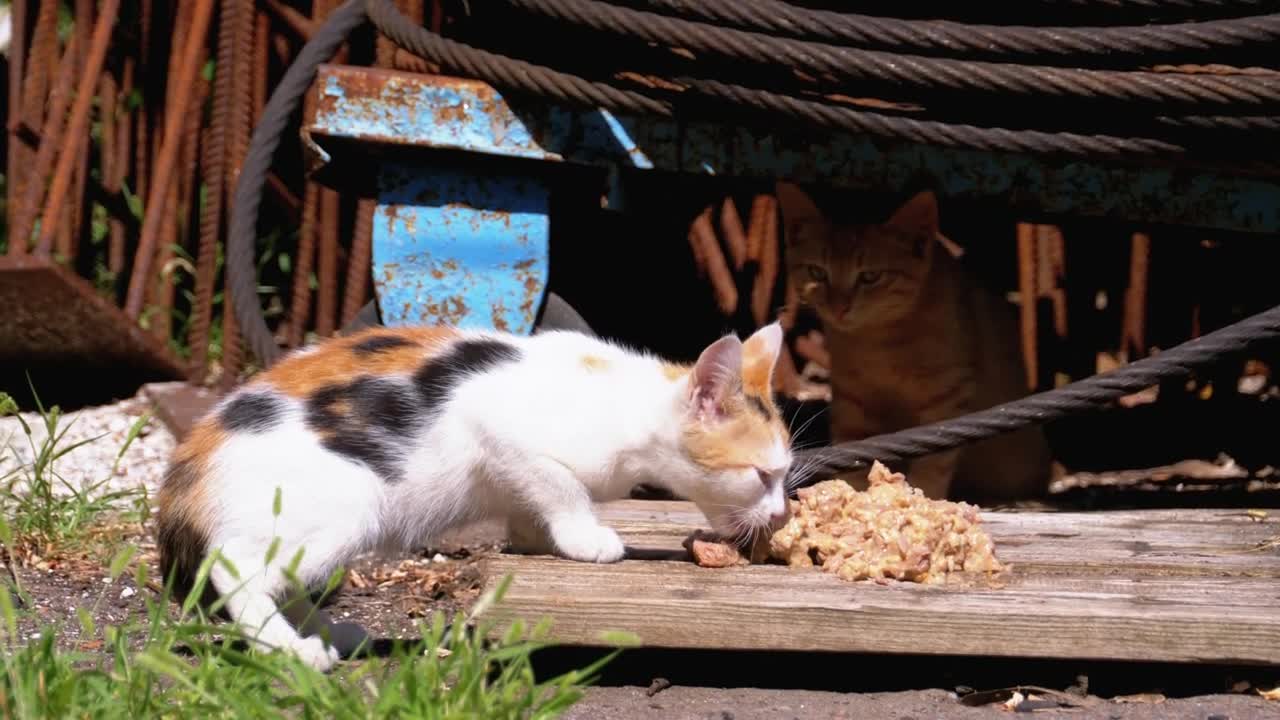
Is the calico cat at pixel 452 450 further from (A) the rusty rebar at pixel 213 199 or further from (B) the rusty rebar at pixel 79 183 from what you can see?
(B) the rusty rebar at pixel 79 183

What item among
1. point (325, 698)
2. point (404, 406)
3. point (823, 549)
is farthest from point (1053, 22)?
point (325, 698)

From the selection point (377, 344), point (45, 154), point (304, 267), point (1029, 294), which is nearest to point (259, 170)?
point (377, 344)

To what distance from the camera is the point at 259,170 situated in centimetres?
378

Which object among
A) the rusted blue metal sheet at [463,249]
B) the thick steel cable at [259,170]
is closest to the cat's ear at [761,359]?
the rusted blue metal sheet at [463,249]

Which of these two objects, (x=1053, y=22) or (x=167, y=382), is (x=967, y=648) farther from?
(x=167, y=382)

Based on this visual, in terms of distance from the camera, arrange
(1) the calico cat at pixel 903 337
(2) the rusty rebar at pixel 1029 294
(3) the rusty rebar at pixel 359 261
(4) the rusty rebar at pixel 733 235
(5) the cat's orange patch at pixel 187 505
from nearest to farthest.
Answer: (5) the cat's orange patch at pixel 187 505 → (1) the calico cat at pixel 903 337 → (3) the rusty rebar at pixel 359 261 → (2) the rusty rebar at pixel 1029 294 → (4) the rusty rebar at pixel 733 235

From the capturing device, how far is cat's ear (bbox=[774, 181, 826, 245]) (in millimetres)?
4637

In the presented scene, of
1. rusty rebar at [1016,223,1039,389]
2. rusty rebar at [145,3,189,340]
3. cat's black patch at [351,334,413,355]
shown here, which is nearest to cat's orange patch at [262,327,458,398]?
cat's black patch at [351,334,413,355]

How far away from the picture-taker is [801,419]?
518cm

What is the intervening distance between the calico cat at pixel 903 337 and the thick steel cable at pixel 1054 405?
105 cm

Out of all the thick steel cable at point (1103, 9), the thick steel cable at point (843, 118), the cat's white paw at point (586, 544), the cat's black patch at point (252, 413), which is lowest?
the cat's white paw at point (586, 544)

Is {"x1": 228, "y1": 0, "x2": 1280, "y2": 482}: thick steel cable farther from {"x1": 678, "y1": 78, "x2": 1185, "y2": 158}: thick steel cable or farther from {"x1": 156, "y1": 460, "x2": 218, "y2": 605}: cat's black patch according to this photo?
{"x1": 156, "y1": 460, "x2": 218, "y2": 605}: cat's black patch

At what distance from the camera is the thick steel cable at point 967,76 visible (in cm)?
308

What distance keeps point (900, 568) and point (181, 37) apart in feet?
11.4
